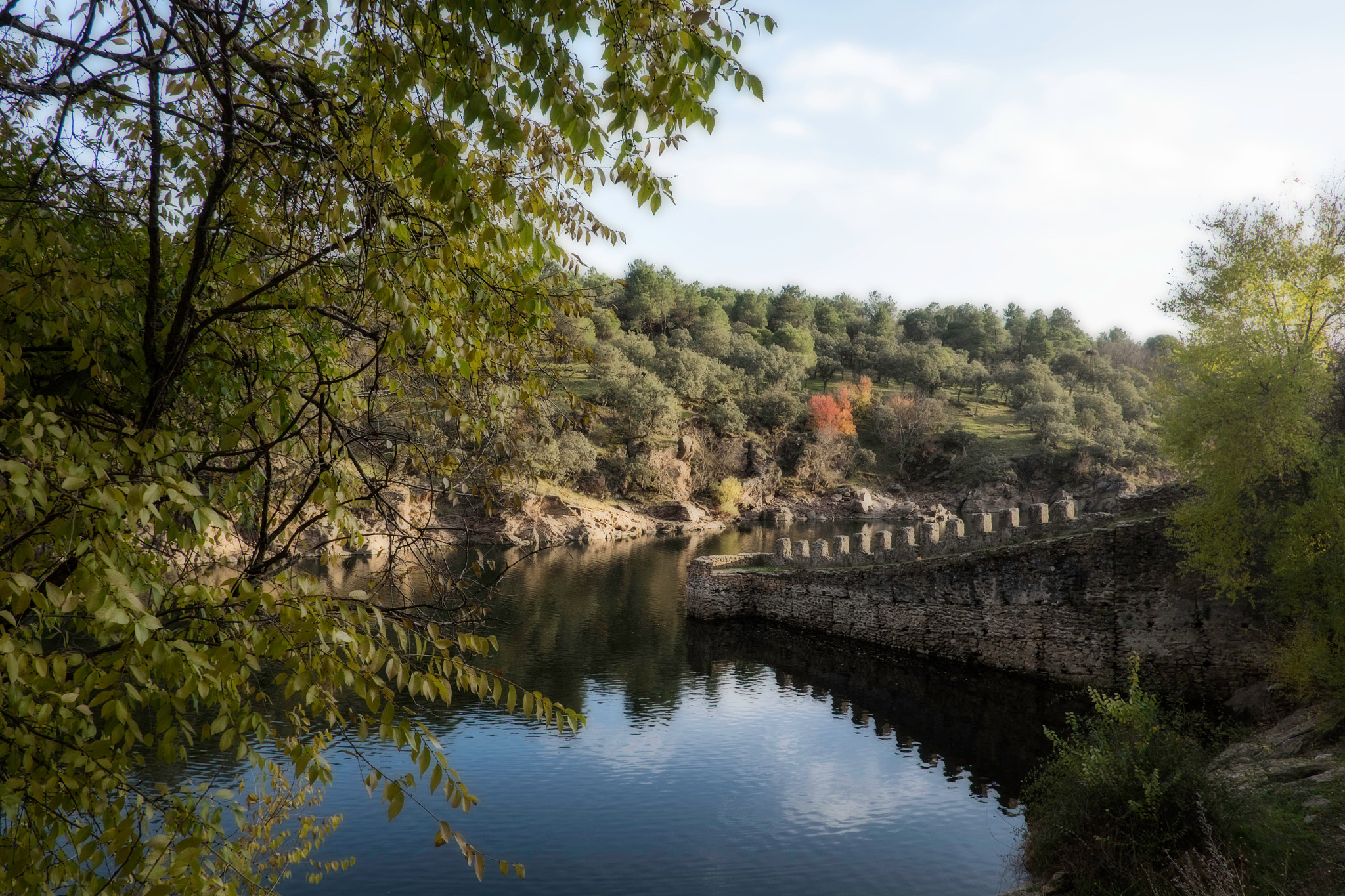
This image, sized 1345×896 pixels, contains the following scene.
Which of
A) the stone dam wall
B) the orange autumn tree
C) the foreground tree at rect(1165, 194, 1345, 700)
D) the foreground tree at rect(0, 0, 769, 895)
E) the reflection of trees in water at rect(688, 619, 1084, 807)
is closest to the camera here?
the foreground tree at rect(0, 0, 769, 895)

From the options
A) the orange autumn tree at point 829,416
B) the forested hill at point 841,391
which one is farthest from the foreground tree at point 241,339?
the orange autumn tree at point 829,416

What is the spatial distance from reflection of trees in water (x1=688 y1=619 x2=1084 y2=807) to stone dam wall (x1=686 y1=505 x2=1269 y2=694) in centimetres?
66

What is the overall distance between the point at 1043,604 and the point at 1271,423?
5.85 meters

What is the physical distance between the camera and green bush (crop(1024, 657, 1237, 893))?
25.8 ft

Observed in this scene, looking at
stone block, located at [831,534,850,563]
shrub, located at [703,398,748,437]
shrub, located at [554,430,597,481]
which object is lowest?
stone block, located at [831,534,850,563]

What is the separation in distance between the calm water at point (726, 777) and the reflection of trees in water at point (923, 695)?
0.18 feet

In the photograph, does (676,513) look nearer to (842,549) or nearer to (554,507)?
(554,507)

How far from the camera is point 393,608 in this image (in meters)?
3.00

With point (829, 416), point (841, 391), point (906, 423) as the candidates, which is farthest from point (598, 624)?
point (841, 391)

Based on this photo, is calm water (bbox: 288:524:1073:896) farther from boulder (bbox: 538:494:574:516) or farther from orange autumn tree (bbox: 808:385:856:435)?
orange autumn tree (bbox: 808:385:856:435)

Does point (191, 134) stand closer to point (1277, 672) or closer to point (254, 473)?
point (254, 473)

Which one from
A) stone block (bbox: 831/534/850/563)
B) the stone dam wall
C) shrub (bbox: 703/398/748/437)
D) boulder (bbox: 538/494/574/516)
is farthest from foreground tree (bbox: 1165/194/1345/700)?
shrub (bbox: 703/398/748/437)

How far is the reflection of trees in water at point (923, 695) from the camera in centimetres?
1388

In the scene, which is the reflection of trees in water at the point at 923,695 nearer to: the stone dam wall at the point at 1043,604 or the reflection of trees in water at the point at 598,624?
the stone dam wall at the point at 1043,604
